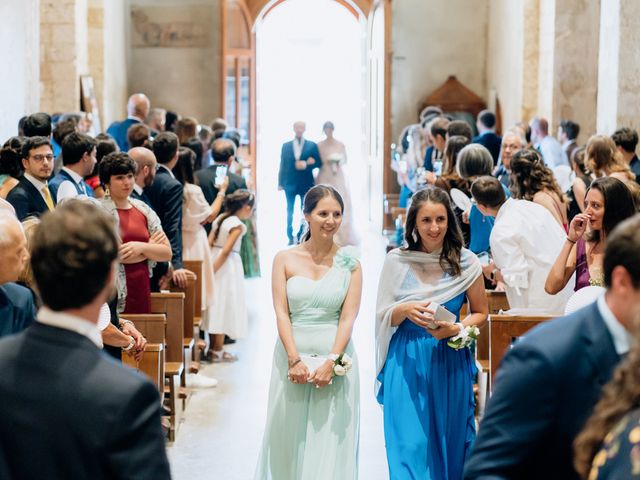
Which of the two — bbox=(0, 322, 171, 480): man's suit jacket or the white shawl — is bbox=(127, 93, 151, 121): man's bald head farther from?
bbox=(0, 322, 171, 480): man's suit jacket

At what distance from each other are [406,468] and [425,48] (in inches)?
573

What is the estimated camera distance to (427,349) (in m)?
5.55

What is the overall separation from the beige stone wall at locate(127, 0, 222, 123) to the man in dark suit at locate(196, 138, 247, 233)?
8.95 m

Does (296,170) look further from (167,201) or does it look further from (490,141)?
(167,201)

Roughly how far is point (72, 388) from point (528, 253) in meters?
4.83

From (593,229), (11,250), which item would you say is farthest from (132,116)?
(11,250)

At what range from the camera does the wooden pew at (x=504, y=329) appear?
630 cm

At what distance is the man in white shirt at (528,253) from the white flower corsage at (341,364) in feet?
5.98

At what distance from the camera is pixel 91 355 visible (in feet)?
8.09

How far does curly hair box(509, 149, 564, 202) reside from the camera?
24.3 feet

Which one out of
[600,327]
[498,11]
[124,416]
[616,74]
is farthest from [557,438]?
[498,11]

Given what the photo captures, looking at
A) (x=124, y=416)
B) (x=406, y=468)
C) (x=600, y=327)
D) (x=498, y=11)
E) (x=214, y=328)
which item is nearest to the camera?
(x=124, y=416)

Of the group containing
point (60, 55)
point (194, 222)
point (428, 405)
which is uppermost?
point (60, 55)

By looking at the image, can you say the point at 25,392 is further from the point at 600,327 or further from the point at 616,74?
the point at 616,74
